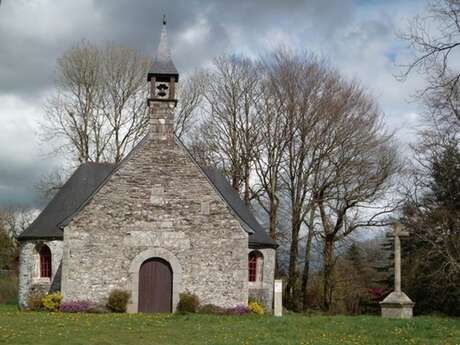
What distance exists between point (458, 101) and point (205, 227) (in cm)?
935

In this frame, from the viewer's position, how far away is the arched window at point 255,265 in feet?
88.7

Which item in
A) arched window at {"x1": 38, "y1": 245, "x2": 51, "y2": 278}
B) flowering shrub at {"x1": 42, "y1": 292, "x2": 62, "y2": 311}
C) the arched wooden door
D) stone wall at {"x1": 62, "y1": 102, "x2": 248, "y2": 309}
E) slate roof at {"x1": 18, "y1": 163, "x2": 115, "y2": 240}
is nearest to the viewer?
flowering shrub at {"x1": 42, "y1": 292, "x2": 62, "y2": 311}

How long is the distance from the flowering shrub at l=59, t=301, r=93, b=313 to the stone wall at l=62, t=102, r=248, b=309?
29cm

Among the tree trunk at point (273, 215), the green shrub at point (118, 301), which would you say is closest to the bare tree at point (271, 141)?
the tree trunk at point (273, 215)

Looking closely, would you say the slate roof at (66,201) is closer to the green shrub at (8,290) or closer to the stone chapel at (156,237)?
the stone chapel at (156,237)

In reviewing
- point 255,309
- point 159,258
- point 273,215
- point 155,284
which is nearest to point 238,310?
point 255,309

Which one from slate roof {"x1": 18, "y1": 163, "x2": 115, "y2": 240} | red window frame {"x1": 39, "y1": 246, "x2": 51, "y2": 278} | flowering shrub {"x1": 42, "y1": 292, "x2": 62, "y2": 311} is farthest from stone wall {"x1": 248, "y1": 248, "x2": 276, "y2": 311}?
red window frame {"x1": 39, "y1": 246, "x2": 51, "y2": 278}

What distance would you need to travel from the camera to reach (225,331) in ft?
47.0

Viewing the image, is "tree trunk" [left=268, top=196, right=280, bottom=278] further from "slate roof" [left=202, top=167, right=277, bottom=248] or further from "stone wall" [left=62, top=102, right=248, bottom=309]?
"stone wall" [left=62, top=102, right=248, bottom=309]

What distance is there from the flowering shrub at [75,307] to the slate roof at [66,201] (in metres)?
4.27

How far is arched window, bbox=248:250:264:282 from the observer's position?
88.7 ft

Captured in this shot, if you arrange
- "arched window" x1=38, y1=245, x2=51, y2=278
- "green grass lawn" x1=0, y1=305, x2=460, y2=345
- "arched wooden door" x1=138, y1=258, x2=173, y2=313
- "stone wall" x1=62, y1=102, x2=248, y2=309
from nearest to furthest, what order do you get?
"green grass lawn" x1=0, y1=305, x2=460, y2=345 → "stone wall" x1=62, y1=102, x2=248, y2=309 → "arched wooden door" x1=138, y1=258, x2=173, y2=313 → "arched window" x1=38, y1=245, x2=51, y2=278

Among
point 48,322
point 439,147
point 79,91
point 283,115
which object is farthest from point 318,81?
point 48,322

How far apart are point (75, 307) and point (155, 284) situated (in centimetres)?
281
